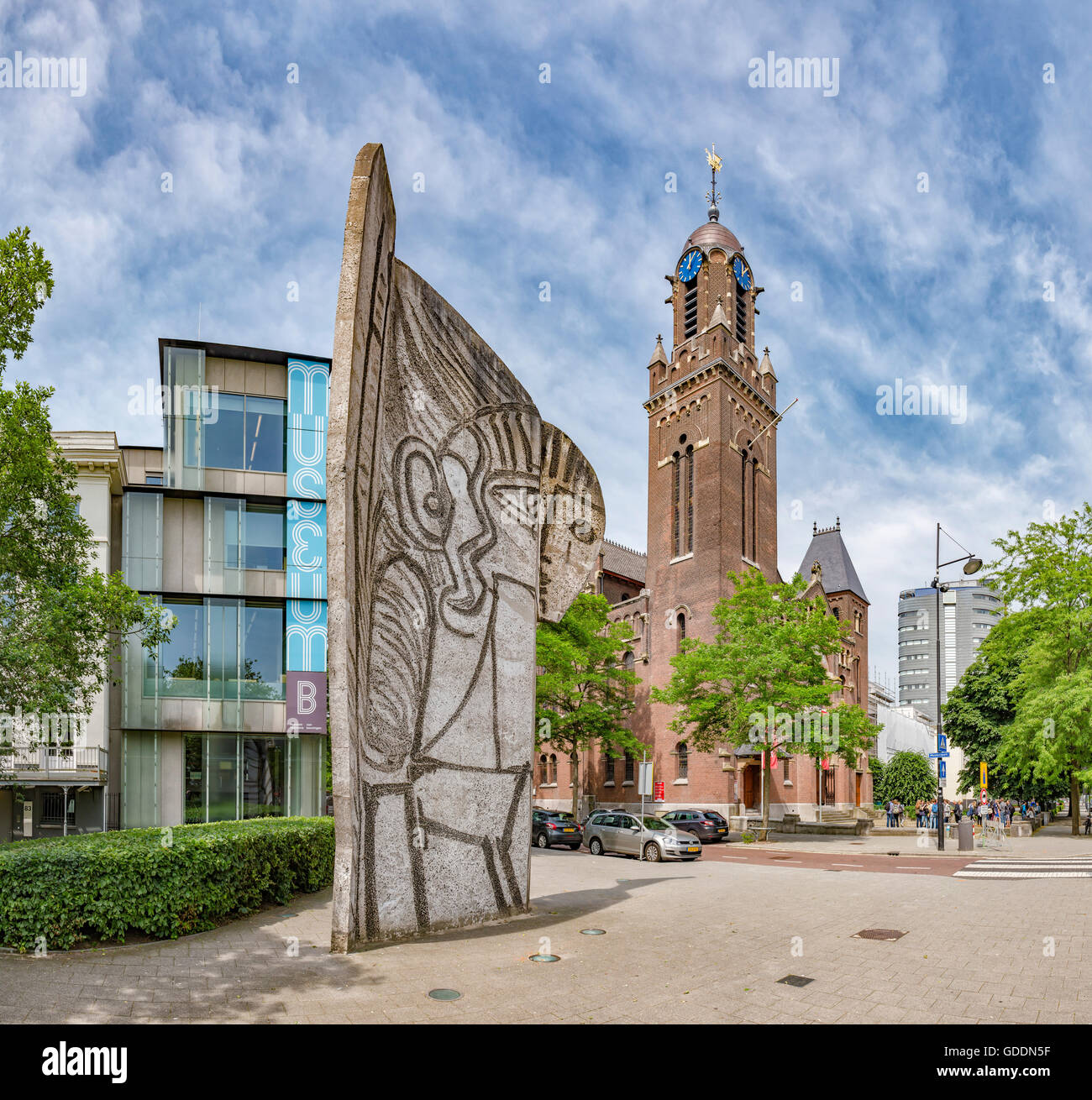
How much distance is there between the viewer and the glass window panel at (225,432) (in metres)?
27.2

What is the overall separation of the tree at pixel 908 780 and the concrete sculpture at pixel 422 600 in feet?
244

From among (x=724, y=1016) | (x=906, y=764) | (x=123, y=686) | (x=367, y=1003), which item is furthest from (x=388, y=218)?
(x=906, y=764)

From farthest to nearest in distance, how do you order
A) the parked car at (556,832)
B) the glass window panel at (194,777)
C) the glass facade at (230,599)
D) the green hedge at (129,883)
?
the parked car at (556,832)
the glass facade at (230,599)
the glass window panel at (194,777)
the green hedge at (129,883)

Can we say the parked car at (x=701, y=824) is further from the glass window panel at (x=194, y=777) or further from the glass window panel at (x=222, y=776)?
the glass window panel at (x=194, y=777)

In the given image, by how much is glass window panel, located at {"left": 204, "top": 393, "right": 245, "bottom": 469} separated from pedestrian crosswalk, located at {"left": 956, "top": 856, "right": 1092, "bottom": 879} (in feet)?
78.2

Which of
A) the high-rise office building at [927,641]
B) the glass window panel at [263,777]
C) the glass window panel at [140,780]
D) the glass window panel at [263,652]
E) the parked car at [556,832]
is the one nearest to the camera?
the glass window panel at [140,780]

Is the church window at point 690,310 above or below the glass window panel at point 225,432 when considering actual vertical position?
above

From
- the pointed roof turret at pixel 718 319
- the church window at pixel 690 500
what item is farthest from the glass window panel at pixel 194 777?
the pointed roof turret at pixel 718 319

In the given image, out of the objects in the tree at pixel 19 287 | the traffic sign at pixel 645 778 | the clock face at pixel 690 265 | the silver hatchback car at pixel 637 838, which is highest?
the clock face at pixel 690 265

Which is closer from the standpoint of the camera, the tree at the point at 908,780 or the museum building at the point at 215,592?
the museum building at the point at 215,592

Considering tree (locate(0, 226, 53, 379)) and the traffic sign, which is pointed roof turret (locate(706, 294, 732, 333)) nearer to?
the traffic sign

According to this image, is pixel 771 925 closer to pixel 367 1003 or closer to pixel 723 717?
pixel 367 1003

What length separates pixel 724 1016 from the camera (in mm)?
7020
